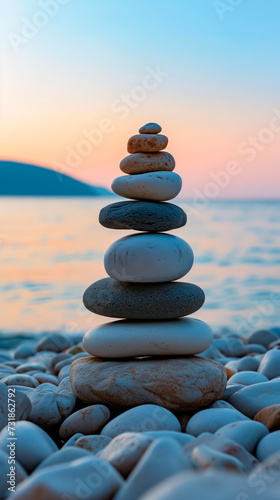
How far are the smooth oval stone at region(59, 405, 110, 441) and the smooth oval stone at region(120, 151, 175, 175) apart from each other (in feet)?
5.58

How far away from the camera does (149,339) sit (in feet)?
12.4

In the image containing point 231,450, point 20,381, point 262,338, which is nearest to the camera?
point 231,450

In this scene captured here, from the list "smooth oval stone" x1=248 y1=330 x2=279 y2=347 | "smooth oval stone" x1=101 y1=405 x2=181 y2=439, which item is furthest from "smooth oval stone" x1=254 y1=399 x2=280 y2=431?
"smooth oval stone" x1=248 y1=330 x2=279 y2=347

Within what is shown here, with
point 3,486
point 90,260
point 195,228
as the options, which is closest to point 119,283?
point 3,486

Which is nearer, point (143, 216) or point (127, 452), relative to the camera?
point (127, 452)

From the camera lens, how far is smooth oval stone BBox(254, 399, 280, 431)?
10.4 ft

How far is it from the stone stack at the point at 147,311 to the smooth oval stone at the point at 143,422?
0.24 metres

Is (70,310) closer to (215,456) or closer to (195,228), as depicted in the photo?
(215,456)

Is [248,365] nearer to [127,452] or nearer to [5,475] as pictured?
[127,452]

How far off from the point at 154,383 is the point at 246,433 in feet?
2.69

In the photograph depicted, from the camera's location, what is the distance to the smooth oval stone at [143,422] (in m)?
3.17

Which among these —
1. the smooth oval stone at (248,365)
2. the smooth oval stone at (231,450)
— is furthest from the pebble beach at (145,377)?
the smooth oval stone at (248,365)

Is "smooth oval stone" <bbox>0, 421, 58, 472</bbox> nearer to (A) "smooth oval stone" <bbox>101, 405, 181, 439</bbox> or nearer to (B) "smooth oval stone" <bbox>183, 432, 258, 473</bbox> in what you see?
(A) "smooth oval stone" <bbox>101, 405, 181, 439</bbox>

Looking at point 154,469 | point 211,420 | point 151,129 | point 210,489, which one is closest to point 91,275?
point 151,129
